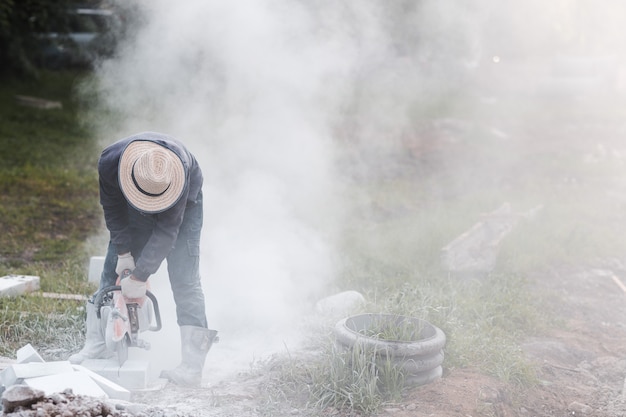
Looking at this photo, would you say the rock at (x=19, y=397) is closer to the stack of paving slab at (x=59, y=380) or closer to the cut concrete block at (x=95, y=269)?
the stack of paving slab at (x=59, y=380)

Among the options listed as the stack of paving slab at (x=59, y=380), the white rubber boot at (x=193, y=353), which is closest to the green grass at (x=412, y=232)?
the white rubber boot at (x=193, y=353)

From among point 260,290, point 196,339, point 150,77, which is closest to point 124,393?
point 196,339

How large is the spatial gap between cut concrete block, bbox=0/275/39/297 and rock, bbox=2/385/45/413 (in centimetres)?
224

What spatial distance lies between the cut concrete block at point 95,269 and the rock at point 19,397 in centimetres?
236

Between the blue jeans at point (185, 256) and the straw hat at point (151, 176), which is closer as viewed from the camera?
the straw hat at point (151, 176)

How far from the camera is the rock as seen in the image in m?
3.08

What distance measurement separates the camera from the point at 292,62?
7703 millimetres

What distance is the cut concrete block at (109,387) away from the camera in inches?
139

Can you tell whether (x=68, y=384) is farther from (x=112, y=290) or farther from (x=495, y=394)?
(x=495, y=394)

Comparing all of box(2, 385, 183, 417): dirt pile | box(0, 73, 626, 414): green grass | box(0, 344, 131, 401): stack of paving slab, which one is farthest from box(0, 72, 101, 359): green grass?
box(2, 385, 183, 417): dirt pile

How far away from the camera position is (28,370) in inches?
134

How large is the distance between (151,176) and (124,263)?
2.26ft

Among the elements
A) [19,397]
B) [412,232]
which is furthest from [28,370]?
[412,232]

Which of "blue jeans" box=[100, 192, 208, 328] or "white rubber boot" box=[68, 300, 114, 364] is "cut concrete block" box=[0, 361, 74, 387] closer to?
"white rubber boot" box=[68, 300, 114, 364]
